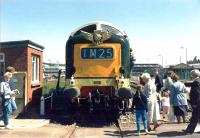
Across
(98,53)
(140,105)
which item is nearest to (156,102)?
(140,105)

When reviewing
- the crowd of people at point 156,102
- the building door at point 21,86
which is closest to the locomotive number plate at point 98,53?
the crowd of people at point 156,102

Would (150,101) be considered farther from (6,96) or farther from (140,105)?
(6,96)

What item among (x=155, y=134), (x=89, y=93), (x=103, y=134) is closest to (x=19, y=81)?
(x=89, y=93)

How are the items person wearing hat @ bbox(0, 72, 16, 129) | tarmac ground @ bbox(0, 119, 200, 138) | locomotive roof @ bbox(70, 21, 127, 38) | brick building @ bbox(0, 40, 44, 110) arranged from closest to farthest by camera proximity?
tarmac ground @ bbox(0, 119, 200, 138), person wearing hat @ bbox(0, 72, 16, 129), locomotive roof @ bbox(70, 21, 127, 38), brick building @ bbox(0, 40, 44, 110)

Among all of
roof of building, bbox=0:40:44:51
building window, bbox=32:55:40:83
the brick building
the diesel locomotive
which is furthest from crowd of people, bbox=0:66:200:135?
building window, bbox=32:55:40:83

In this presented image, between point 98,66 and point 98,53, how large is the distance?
1.49 feet

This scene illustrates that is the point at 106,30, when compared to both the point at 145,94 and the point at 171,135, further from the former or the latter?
the point at 171,135

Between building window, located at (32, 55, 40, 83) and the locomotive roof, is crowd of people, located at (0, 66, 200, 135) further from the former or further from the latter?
building window, located at (32, 55, 40, 83)

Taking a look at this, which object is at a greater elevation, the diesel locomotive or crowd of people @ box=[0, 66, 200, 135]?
the diesel locomotive

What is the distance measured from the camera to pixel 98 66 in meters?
14.2

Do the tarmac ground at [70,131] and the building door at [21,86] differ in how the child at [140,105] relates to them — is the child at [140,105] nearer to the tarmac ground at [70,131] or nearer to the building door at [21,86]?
the tarmac ground at [70,131]

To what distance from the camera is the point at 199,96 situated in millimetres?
10797

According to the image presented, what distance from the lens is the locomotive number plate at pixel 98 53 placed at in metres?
14.2

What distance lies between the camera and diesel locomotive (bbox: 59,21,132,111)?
13719 millimetres
